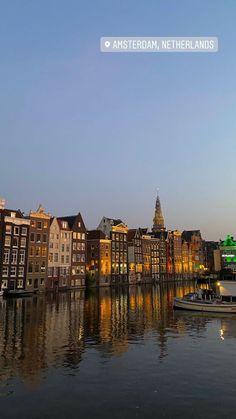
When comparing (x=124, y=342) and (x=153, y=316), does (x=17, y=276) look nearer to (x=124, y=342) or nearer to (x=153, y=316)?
(x=153, y=316)

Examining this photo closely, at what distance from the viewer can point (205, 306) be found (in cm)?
5497

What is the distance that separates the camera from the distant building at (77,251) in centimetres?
11212

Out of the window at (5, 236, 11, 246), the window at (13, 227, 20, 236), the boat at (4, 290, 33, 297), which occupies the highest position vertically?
the window at (13, 227, 20, 236)

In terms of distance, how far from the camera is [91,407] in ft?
61.8

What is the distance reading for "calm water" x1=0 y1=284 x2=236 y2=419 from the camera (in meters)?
18.8

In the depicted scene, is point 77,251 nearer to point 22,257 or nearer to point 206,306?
point 22,257

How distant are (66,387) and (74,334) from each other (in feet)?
51.1

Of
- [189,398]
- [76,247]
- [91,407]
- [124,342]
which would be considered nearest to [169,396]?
[189,398]

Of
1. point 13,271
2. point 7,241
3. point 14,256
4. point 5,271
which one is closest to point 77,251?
point 14,256

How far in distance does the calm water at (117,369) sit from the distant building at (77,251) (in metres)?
67.8

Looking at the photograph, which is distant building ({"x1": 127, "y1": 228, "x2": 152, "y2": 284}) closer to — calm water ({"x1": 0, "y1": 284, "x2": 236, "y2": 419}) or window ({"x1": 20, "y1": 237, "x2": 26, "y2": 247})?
window ({"x1": 20, "y1": 237, "x2": 26, "y2": 247})

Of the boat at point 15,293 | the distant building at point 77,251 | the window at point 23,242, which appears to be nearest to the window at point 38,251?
the window at point 23,242

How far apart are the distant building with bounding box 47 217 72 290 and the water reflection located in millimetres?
43838

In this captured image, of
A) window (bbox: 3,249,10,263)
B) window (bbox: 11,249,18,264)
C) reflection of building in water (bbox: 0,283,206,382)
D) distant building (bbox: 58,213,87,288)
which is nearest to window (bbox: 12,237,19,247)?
window (bbox: 11,249,18,264)
